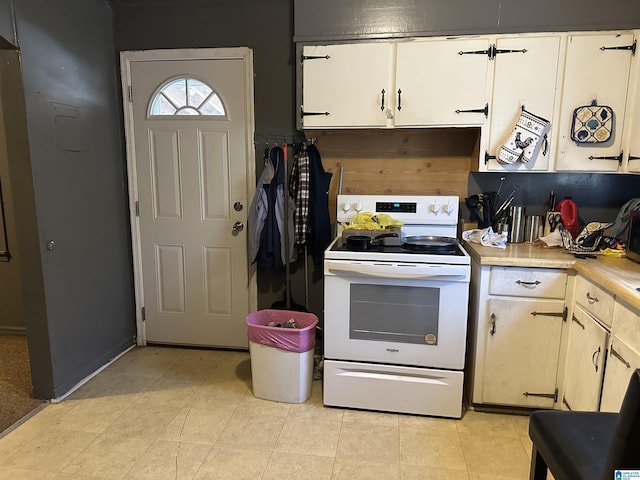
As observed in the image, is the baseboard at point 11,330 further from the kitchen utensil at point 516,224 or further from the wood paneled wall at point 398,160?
the kitchen utensil at point 516,224

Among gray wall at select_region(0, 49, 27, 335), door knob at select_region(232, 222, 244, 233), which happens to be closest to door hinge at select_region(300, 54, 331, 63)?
door knob at select_region(232, 222, 244, 233)

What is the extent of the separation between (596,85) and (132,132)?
111 inches

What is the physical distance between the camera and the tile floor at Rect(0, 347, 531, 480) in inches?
78.3

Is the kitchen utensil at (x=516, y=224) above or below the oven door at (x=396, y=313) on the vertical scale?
above

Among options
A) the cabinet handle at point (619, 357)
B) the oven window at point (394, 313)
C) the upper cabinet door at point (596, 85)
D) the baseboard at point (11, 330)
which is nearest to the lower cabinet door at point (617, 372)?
the cabinet handle at point (619, 357)

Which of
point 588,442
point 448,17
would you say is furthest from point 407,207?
point 588,442

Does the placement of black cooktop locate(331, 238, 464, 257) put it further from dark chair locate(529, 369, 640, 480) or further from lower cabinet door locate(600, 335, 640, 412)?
dark chair locate(529, 369, 640, 480)

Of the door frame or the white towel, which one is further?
the door frame

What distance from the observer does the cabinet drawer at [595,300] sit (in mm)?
1895

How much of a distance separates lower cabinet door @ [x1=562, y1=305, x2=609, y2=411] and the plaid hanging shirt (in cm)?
157

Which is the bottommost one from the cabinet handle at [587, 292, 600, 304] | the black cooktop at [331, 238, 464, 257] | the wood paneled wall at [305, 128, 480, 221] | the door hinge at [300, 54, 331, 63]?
the cabinet handle at [587, 292, 600, 304]

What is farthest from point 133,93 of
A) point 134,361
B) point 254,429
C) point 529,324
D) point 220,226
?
point 529,324

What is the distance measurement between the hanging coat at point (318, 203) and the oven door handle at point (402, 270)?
0.59 metres

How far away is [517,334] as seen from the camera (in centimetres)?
234
